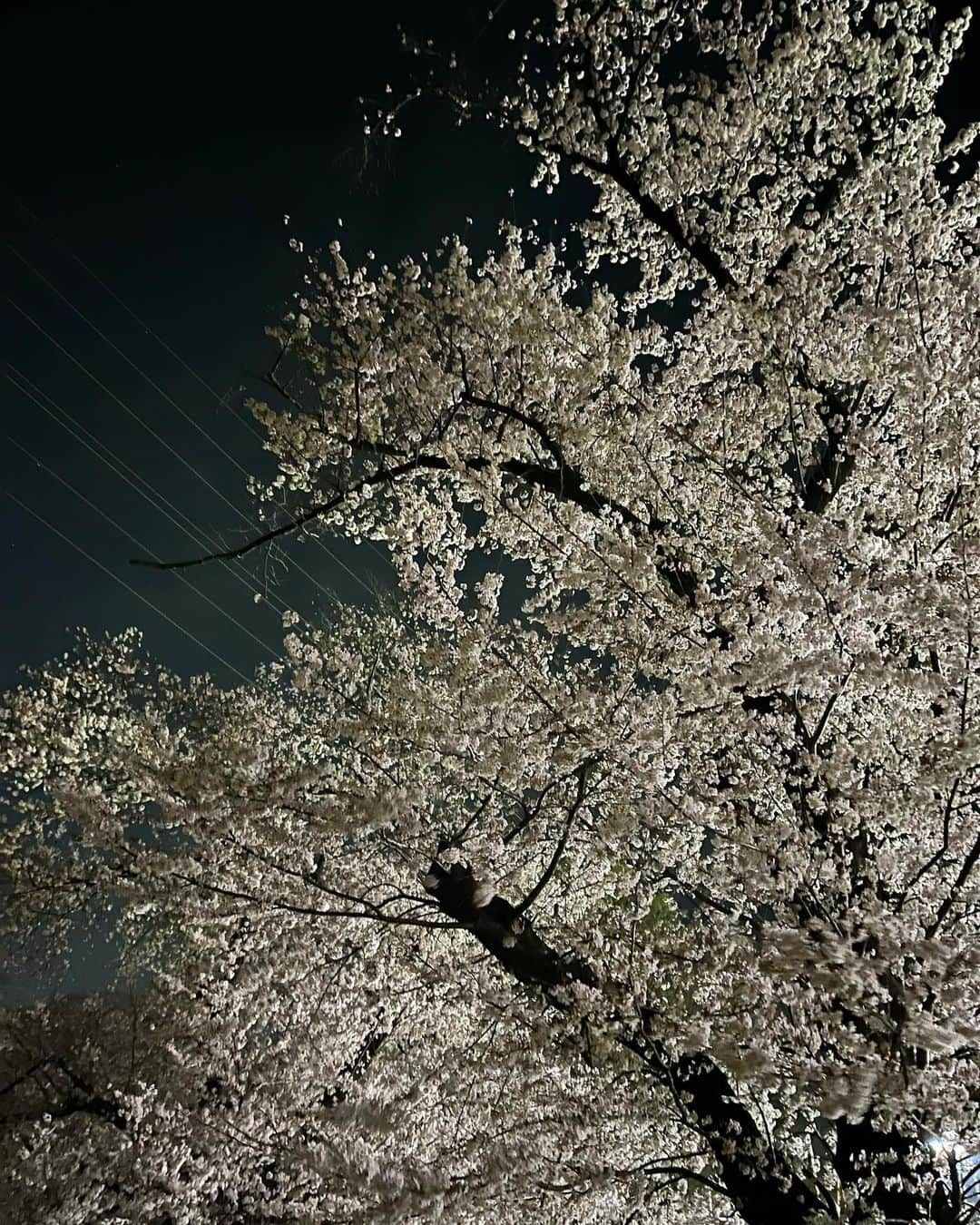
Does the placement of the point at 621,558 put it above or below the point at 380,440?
below

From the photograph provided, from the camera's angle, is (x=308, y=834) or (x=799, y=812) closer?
(x=799, y=812)

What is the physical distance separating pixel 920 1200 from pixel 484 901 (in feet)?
9.46

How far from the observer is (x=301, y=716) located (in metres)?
11.6

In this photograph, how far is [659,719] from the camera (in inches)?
188

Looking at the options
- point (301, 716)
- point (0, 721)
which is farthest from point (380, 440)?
point (0, 721)

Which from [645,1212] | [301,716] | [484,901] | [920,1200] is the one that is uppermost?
[301,716]

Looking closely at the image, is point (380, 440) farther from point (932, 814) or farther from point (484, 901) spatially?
point (932, 814)

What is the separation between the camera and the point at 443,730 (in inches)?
191

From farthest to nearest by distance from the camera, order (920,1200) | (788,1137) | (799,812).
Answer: (788,1137) → (799,812) → (920,1200)

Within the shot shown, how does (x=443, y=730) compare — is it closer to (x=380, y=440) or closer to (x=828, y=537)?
(x=828, y=537)

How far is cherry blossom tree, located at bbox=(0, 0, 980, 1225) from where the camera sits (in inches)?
161

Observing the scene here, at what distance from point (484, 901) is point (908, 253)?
18.1 feet

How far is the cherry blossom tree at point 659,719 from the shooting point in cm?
410

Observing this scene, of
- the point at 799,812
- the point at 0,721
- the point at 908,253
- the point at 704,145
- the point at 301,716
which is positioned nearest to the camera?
the point at 799,812
